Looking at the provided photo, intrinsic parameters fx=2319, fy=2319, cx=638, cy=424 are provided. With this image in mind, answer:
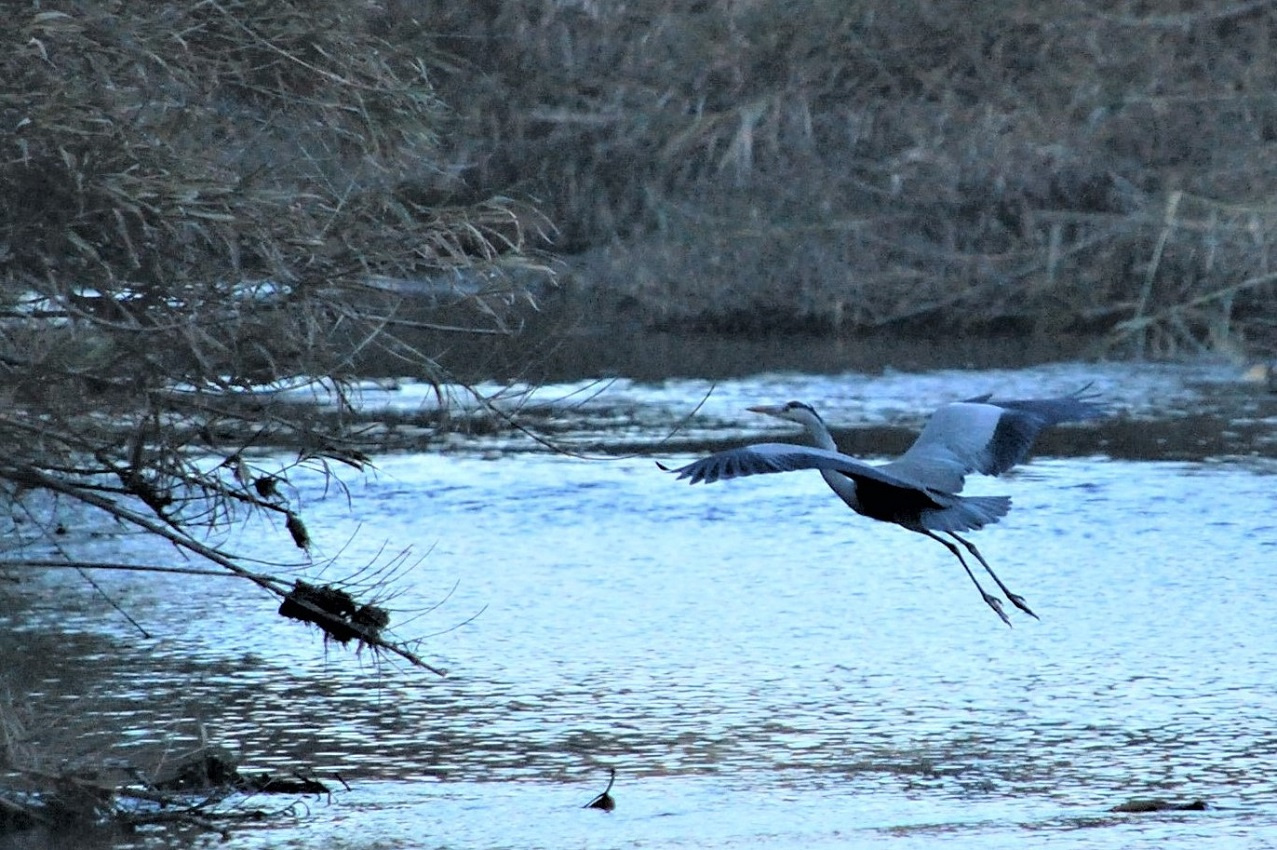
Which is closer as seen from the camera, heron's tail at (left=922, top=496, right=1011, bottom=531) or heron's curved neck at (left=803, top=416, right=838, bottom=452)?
heron's tail at (left=922, top=496, right=1011, bottom=531)

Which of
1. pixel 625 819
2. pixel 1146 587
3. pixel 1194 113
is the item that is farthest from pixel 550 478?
pixel 1194 113

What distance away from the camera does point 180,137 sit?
614 cm

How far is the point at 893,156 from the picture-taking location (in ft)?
61.2

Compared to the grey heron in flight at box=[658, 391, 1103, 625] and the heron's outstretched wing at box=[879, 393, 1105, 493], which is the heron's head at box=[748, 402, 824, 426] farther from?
the heron's outstretched wing at box=[879, 393, 1105, 493]

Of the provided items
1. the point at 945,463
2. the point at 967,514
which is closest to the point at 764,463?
the point at 967,514

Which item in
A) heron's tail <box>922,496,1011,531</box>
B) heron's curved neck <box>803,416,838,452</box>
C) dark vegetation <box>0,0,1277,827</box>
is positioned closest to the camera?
heron's tail <box>922,496,1011,531</box>

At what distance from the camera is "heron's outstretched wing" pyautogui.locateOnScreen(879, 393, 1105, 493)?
20.3 ft

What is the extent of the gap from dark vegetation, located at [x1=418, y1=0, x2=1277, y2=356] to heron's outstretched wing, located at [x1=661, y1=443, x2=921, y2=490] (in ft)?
34.7

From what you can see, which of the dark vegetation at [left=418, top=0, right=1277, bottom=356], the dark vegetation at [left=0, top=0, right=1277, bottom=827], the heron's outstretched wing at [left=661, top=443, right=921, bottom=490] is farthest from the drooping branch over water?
the dark vegetation at [left=418, top=0, right=1277, bottom=356]

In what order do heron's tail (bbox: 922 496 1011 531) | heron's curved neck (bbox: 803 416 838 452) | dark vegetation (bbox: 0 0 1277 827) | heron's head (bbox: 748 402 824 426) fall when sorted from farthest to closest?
dark vegetation (bbox: 0 0 1277 827) < heron's head (bbox: 748 402 824 426) < heron's curved neck (bbox: 803 416 838 452) < heron's tail (bbox: 922 496 1011 531)

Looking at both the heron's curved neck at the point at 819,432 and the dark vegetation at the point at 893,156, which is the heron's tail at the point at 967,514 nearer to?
the heron's curved neck at the point at 819,432

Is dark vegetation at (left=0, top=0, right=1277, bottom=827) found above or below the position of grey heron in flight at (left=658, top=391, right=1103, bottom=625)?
above

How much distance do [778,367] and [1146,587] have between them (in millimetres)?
6856

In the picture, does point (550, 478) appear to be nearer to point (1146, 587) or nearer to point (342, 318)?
point (1146, 587)
